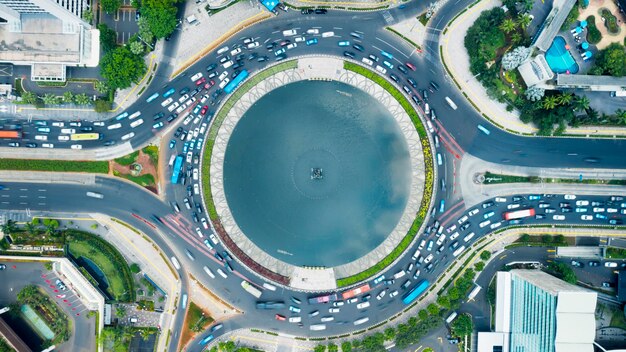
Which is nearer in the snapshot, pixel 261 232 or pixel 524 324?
pixel 524 324

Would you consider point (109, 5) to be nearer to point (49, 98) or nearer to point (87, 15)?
point (87, 15)

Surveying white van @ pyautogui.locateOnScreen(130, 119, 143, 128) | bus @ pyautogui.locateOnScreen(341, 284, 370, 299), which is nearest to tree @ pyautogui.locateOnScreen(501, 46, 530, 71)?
bus @ pyautogui.locateOnScreen(341, 284, 370, 299)

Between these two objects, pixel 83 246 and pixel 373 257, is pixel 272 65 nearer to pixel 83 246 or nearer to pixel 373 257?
pixel 373 257

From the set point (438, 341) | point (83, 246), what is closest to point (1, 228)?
point (83, 246)

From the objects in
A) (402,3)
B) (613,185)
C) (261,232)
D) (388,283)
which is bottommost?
(388,283)

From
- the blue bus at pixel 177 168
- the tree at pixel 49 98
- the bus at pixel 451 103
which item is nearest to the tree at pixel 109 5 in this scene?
the tree at pixel 49 98

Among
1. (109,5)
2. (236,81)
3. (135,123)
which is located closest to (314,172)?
(236,81)

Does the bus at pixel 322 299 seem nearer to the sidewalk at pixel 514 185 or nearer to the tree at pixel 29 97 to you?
the sidewalk at pixel 514 185
